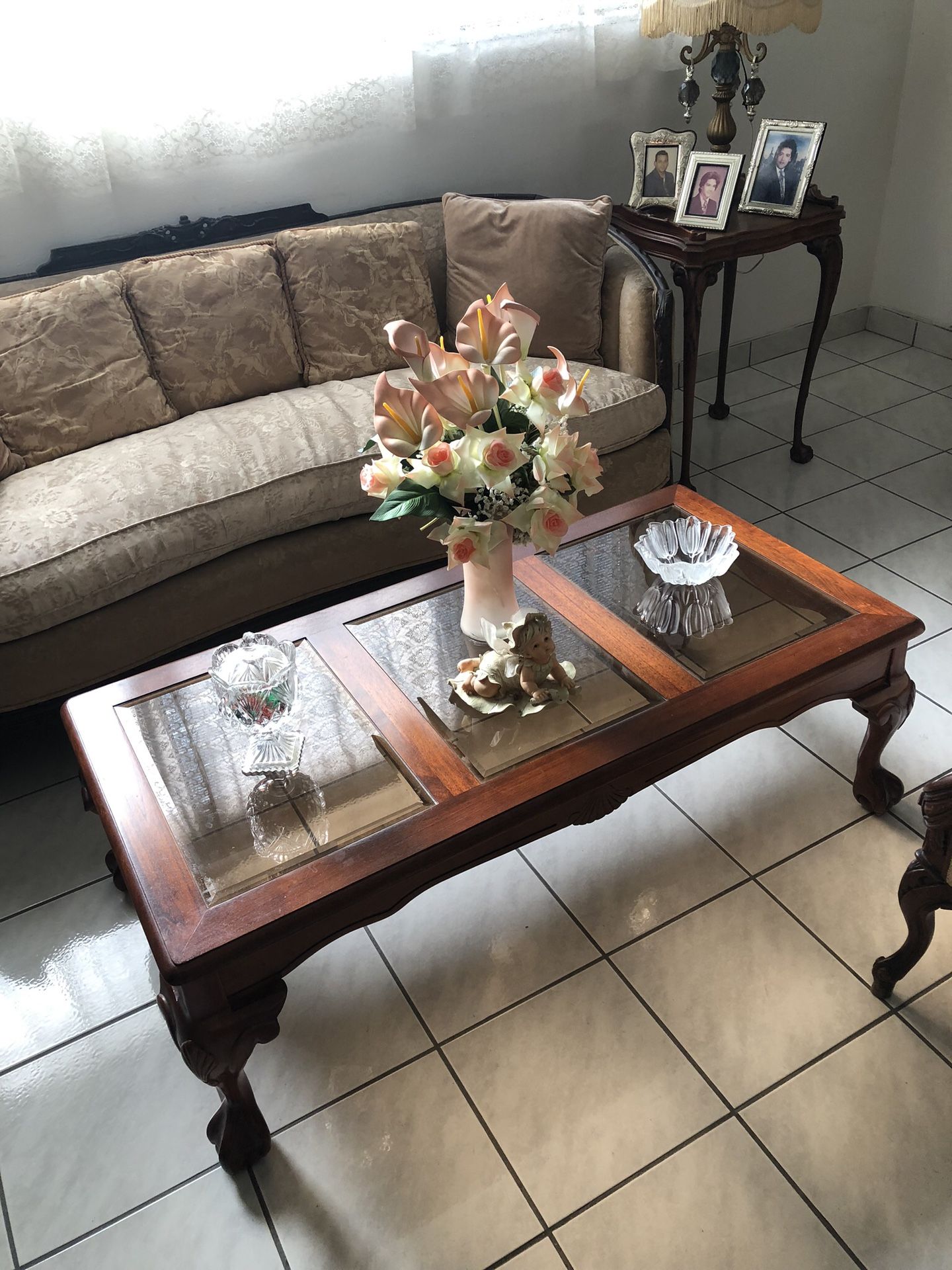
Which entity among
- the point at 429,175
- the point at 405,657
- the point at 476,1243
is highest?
the point at 429,175

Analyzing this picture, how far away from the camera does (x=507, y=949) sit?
1.63 meters

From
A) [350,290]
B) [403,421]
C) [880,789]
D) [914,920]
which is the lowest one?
[880,789]

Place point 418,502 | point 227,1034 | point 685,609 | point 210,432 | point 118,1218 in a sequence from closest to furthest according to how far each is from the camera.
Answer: point 227,1034 → point 118,1218 → point 418,502 → point 685,609 → point 210,432

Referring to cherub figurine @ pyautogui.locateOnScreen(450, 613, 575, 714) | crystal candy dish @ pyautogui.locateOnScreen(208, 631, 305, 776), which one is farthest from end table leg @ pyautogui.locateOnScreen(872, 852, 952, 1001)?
crystal candy dish @ pyautogui.locateOnScreen(208, 631, 305, 776)

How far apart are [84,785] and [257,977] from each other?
0.46 m

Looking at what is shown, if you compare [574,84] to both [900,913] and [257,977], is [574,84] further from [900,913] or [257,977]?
[257,977]

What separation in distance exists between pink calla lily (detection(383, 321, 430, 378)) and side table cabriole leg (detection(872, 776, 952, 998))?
88 cm

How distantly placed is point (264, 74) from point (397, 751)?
1941 millimetres

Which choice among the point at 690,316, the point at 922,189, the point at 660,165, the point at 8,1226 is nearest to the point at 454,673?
the point at 8,1226

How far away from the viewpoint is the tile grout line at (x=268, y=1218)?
1.27 m

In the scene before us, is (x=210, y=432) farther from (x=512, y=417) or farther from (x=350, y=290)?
(x=512, y=417)

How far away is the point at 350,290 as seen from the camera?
2488 millimetres

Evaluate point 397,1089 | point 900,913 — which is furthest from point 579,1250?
point 900,913

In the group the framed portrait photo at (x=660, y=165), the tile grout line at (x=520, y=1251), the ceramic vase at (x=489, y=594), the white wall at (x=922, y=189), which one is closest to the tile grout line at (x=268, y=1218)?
the tile grout line at (x=520, y=1251)
